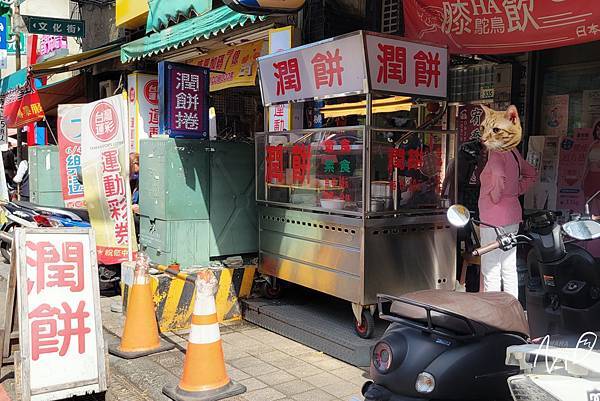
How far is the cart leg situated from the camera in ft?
16.8

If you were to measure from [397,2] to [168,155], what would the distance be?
11.7 ft

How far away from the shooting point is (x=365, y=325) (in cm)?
516

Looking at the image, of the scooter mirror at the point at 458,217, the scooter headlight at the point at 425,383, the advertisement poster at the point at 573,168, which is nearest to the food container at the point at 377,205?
the scooter mirror at the point at 458,217

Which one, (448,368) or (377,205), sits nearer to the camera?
(448,368)

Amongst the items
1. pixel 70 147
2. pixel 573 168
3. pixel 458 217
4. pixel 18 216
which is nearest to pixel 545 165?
pixel 573 168

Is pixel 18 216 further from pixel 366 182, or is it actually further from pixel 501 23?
pixel 501 23

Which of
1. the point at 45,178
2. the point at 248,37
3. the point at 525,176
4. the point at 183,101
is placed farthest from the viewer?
the point at 45,178

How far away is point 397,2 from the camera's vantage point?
7.35 metres

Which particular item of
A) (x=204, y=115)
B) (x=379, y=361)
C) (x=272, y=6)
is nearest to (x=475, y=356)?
(x=379, y=361)

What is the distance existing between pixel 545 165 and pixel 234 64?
4832 mm

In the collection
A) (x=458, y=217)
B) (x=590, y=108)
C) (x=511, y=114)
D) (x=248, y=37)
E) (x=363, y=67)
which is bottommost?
(x=458, y=217)

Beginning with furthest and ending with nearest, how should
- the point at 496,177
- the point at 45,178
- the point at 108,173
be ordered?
the point at 45,178, the point at 108,173, the point at 496,177

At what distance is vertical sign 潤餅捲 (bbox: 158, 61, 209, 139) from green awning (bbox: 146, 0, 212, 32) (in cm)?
136

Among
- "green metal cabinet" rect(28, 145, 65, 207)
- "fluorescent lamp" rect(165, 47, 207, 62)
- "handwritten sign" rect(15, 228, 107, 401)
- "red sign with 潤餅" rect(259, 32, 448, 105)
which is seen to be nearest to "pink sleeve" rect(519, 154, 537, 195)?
"red sign with 潤餅" rect(259, 32, 448, 105)
